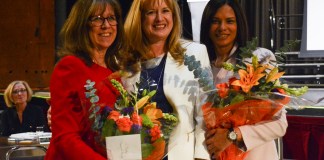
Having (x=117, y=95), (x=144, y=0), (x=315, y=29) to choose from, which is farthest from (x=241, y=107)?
(x=315, y=29)

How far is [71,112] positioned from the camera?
86.2 inches

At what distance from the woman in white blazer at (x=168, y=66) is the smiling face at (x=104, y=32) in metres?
0.07

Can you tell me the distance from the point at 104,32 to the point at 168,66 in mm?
274

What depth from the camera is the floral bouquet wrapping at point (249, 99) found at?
6.93 ft

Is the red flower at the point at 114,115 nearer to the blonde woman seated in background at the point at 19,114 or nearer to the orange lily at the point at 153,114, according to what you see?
the orange lily at the point at 153,114

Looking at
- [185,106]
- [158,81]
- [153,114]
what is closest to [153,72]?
[158,81]

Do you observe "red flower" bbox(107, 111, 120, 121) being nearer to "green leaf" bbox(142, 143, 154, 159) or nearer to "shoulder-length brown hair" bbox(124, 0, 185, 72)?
"green leaf" bbox(142, 143, 154, 159)

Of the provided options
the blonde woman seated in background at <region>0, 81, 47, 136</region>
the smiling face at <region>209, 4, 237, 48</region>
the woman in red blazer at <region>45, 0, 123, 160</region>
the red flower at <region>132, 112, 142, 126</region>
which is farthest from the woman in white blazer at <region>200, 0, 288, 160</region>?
the blonde woman seated in background at <region>0, 81, 47, 136</region>

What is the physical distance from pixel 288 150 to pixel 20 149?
6.03 ft

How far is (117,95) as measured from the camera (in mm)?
2061

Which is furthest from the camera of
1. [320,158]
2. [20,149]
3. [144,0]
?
[20,149]

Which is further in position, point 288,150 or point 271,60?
point 288,150

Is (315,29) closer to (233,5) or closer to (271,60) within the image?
(233,5)

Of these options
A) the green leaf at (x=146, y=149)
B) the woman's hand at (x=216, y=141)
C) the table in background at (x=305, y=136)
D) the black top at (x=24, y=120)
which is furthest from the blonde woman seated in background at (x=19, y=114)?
the green leaf at (x=146, y=149)
